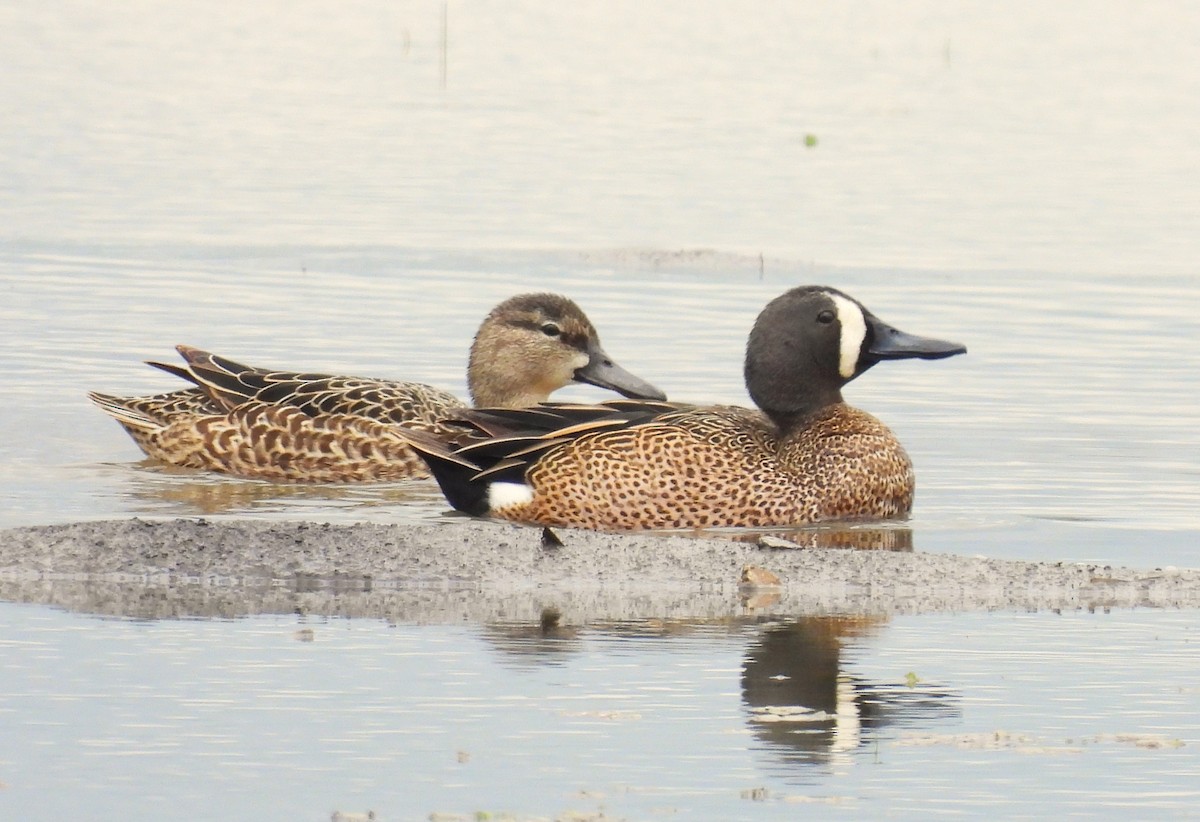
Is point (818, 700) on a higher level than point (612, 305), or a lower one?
lower

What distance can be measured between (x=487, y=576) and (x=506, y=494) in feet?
6.28

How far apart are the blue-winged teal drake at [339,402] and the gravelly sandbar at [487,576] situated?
2497 mm

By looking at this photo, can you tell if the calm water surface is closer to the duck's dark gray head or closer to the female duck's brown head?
the duck's dark gray head

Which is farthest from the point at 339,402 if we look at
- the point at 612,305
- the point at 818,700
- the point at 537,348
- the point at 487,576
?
the point at 818,700

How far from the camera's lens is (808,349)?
395 inches

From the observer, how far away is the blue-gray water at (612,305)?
5461mm

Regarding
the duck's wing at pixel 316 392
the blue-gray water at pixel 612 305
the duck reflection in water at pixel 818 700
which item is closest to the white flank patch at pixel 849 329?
the blue-gray water at pixel 612 305

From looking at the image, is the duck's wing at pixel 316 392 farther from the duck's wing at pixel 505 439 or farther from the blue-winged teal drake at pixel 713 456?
the blue-winged teal drake at pixel 713 456

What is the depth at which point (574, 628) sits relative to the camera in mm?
6914

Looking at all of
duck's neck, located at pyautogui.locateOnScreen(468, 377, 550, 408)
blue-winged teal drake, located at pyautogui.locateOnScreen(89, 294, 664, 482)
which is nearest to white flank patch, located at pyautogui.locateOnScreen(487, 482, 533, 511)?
blue-winged teal drake, located at pyautogui.locateOnScreen(89, 294, 664, 482)

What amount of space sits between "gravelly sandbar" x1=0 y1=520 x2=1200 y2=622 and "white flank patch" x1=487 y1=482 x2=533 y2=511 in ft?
4.28

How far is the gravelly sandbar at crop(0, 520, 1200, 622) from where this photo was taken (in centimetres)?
725

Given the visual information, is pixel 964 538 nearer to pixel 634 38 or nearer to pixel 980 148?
pixel 980 148

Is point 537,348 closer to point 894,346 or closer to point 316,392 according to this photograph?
point 316,392
